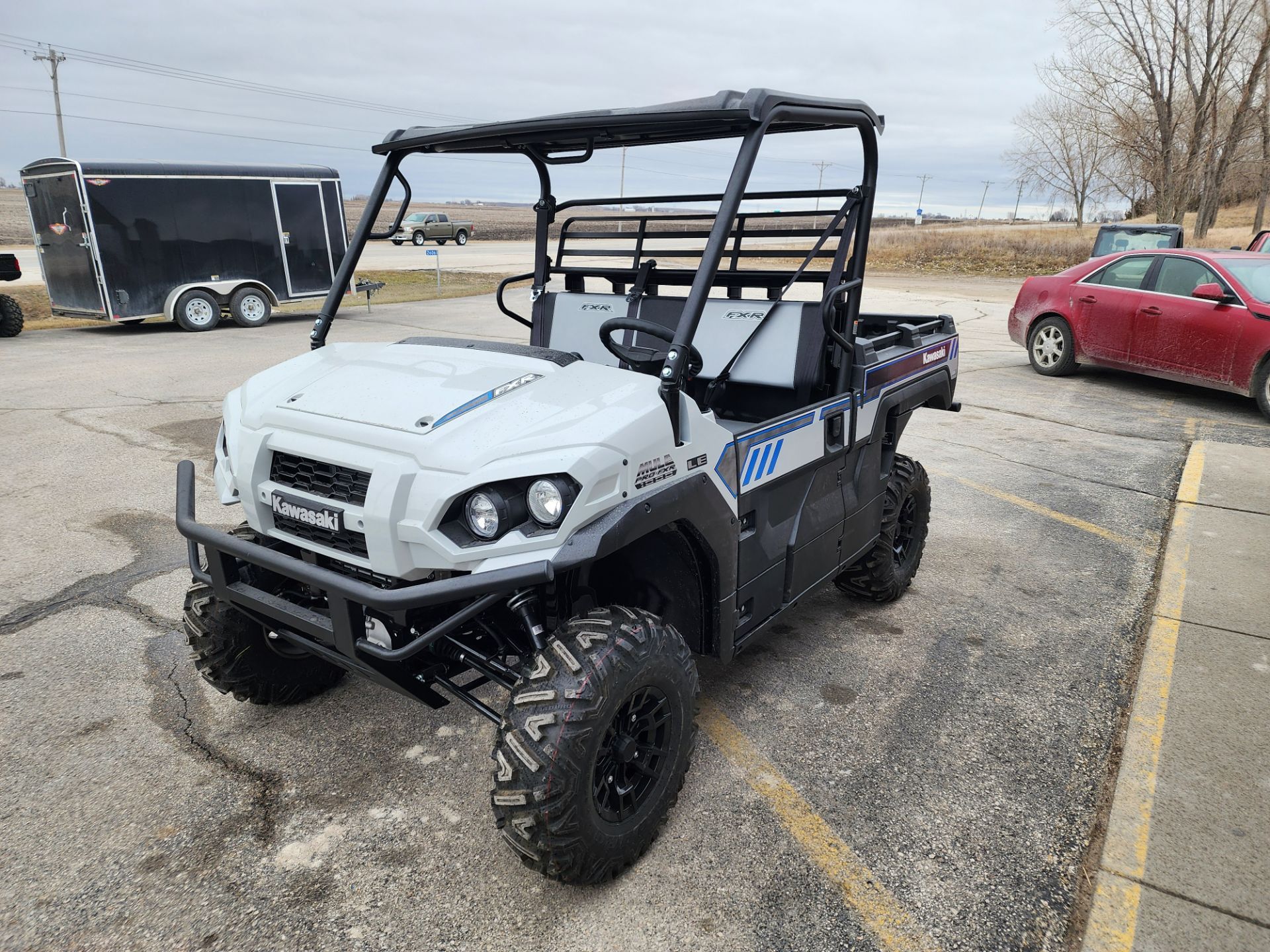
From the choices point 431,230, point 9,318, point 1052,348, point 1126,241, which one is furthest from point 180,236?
point 431,230

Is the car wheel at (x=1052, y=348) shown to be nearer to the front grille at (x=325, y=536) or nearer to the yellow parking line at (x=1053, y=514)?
the yellow parking line at (x=1053, y=514)

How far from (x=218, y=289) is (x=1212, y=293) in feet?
45.6

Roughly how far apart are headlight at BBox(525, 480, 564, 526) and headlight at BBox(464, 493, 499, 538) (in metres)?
0.10

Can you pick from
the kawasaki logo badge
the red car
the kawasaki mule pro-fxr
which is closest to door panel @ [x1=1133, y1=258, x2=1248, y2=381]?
the red car

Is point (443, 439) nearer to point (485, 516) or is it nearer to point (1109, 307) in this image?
point (485, 516)

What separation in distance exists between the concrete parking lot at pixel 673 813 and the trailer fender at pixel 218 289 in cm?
920

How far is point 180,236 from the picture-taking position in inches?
526

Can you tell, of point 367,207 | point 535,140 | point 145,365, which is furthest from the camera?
point 145,365

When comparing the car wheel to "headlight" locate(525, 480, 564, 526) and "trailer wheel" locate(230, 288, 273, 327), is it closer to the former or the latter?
"headlight" locate(525, 480, 564, 526)

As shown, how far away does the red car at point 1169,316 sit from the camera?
816cm

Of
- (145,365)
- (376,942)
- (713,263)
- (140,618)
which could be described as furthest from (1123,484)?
(145,365)

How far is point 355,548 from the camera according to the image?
7.86 ft

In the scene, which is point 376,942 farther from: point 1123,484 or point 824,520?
point 1123,484

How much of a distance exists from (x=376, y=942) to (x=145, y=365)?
10.3 m
